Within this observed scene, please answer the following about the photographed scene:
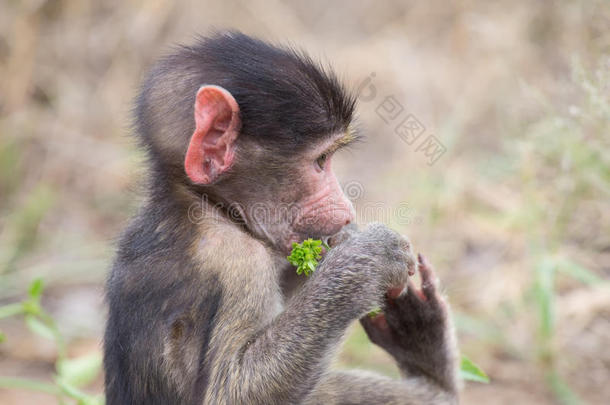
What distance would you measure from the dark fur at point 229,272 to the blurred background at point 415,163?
2.15ft

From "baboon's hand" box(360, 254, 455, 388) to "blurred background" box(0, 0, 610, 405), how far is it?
107 centimetres

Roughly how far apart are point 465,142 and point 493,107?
691 mm

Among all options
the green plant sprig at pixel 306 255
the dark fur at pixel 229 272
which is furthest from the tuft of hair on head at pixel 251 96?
the green plant sprig at pixel 306 255

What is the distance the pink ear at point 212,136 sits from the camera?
3639 mm

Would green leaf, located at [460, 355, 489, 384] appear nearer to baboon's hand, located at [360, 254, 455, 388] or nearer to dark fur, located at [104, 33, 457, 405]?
baboon's hand, located at [360, 254, 455, 388]

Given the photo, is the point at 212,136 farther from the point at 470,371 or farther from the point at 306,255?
the point at 470,371

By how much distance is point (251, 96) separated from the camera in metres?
3.70

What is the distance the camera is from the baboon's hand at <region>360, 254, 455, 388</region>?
433cm

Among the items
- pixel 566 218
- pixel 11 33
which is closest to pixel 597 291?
pixel 566 218

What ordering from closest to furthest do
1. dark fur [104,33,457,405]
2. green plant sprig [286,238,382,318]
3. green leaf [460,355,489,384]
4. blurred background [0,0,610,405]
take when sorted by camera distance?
dark fur [104,33,457,405] → green plant sprig [286,238,382,318] → green leaf [460,355,489,384] → blurred background [0,0,610,405]

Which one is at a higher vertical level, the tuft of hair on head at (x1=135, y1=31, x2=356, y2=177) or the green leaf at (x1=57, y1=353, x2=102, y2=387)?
→ the tuft of hair on head at (x1=135, y1=31, x2=356, y2=177)

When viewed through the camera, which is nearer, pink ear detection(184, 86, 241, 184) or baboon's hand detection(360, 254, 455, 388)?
pink ear detection(184, 86, 241, 184)

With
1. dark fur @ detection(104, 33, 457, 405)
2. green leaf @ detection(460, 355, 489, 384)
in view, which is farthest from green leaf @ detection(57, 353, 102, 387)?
green leaf @ detection(460, 355, 489, 384)

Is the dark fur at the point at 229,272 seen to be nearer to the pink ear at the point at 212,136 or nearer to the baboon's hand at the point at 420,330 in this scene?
the pink ear at the point at 212,136
